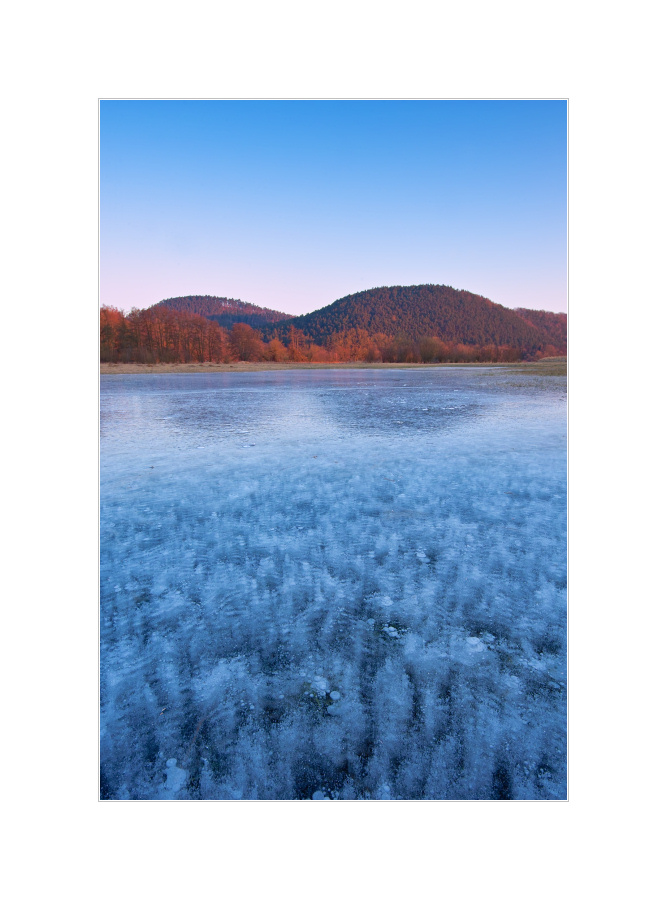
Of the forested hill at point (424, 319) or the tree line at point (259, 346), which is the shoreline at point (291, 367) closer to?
the tree line at point (259, 346)

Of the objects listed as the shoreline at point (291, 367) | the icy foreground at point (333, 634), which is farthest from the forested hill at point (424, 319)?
the icy foreground at point (333, 634)

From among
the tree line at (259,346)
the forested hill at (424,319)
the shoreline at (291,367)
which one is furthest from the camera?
the shoreline at (291,367)

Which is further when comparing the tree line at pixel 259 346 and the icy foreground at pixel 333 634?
the tree line at pixel 259 346

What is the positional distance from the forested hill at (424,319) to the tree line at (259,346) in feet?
1.68

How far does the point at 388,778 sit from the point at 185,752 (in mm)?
795

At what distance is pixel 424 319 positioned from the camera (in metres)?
26.8

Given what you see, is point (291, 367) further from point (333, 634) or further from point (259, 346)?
point (333, 634)

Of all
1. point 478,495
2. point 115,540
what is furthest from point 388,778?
point 478,495

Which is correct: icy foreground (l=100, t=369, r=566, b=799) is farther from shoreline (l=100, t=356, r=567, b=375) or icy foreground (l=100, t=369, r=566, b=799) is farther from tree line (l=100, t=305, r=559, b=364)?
shoreline (l=100, t=356, r=567, b=375)

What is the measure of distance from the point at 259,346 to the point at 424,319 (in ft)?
41.4

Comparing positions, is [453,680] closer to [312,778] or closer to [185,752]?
[312,778]

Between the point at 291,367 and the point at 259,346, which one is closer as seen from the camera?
the point at 259,346

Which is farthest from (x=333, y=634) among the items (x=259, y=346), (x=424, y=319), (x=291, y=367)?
(x=291, y=367)

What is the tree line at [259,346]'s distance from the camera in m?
18.1
